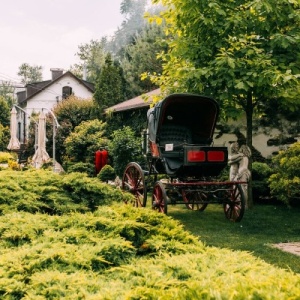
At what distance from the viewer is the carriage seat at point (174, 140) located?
9.98 metres

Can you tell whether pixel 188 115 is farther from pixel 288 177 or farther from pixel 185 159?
pixel 288 177

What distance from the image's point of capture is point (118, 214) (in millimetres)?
4809

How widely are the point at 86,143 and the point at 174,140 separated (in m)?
11.6

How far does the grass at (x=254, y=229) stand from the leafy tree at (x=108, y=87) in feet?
53.6

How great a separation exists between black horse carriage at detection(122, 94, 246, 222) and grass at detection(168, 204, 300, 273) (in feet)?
1.35

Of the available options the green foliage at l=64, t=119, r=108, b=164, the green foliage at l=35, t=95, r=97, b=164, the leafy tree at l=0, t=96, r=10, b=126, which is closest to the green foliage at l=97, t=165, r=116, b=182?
the green foliage at l=64, t=119, r=108, b=164

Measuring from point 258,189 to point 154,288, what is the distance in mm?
10533

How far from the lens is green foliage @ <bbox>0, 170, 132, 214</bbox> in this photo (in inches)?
235

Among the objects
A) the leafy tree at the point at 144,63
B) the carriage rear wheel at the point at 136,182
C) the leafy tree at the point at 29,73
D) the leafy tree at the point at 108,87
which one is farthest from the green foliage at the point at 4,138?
the leafy tree at the point at 29,73

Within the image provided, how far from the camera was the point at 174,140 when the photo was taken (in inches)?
430

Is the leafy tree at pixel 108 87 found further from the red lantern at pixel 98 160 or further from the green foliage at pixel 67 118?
the red lantern at pixel 98 160

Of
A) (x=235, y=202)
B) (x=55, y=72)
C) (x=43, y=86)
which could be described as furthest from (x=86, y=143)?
(x=55, y=72)

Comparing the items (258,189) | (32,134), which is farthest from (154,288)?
(32,134)

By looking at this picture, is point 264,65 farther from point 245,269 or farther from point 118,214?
point 245,269
